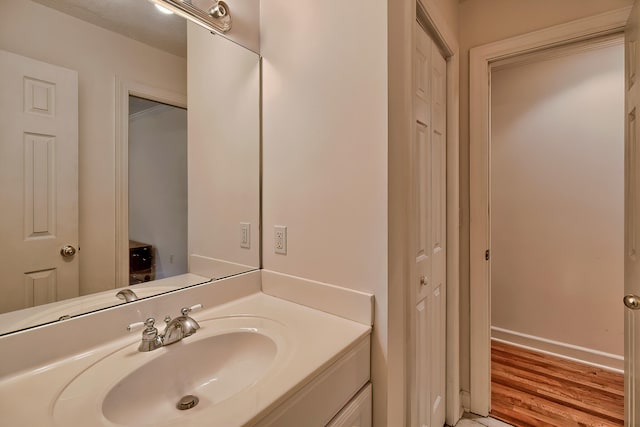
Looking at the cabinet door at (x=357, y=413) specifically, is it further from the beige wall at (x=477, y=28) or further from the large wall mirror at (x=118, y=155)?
the beige wall at (x=477, y=28)

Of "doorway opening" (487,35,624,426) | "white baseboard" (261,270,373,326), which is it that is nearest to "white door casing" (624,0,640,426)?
"doorway opening" (487,35,624,426)

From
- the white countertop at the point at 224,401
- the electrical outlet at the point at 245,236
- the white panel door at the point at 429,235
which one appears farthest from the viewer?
the electrical outlet at the point at 245,236

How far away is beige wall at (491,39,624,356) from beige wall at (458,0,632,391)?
2.49ft

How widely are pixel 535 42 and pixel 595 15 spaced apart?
0.75 feet

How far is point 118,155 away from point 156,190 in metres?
0.17

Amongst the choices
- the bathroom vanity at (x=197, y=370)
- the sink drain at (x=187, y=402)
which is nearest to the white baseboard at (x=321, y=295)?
the bathroom vanity at (x=197, y=370)

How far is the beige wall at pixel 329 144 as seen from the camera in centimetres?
96

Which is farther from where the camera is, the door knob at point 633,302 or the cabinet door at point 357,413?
the door knob at point 633,302

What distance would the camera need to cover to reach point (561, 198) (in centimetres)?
226

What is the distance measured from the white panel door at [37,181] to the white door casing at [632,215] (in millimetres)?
1977

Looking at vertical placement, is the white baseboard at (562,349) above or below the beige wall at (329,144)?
below

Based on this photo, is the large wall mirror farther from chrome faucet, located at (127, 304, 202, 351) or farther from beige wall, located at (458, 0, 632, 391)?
beige wall, located at (458, 0, 632, 391)

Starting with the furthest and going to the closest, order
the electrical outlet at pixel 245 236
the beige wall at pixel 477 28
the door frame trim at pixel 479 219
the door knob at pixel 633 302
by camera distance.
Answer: the door frame trim at pixel 479 219 < the beige wall at pixel 477 28 < the electrical outlet at pixel 245 236 < the door knob at pixel 633 302

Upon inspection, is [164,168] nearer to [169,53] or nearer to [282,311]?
[169,53]
